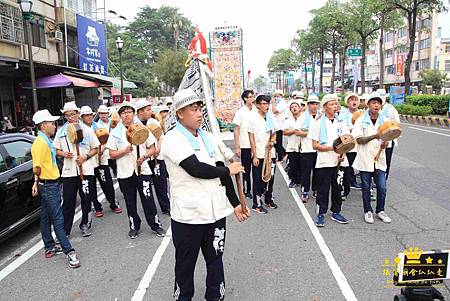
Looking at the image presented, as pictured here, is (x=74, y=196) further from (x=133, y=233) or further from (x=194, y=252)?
(x=194, y=252)

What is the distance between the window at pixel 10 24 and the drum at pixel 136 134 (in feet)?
41.2

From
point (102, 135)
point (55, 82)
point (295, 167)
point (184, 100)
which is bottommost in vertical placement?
point (295, 167)

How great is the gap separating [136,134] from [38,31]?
15862mm

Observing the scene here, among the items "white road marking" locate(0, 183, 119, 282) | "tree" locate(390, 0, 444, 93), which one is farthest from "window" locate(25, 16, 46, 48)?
"tree" locate(390, 0, 444, 93)

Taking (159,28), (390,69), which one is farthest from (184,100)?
(159,28)

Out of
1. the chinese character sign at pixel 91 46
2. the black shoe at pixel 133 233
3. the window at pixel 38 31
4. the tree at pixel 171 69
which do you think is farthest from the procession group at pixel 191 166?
the tree at pixel 171 69

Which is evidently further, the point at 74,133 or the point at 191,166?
the point at 74,133

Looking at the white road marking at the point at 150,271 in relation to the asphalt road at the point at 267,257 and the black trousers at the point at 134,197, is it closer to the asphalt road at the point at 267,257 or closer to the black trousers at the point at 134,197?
the asphalt road at the point at 267,257

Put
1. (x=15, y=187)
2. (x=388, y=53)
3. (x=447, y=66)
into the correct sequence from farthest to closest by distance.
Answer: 1. (x=388, y=53)
2. (x=447, y=66)
3. (x=15, y=187)

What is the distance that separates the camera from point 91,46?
2209 cm

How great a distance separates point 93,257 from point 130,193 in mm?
959

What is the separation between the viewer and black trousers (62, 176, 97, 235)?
5102 millimetres

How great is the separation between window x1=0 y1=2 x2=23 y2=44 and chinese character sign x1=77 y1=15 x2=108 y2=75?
16.0ft

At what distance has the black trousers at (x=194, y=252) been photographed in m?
3.07
